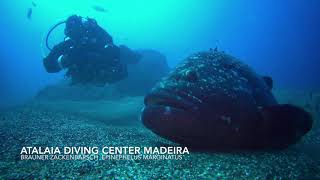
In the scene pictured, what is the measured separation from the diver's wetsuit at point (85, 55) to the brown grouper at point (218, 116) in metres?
5.28

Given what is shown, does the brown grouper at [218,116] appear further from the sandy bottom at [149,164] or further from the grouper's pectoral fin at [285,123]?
the sandy bottom at [149,164]

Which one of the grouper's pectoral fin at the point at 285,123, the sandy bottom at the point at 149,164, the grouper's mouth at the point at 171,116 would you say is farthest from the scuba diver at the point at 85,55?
the grouper's pectoral fin at the point at 285,123

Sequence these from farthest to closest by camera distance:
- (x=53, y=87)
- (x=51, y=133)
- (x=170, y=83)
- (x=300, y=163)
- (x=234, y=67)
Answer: (x=53, y=87) < (x=51, y=133) < (x=234, y=67) < (x=170, y=83) < (x=300, y=163)

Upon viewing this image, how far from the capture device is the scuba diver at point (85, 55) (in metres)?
9.08

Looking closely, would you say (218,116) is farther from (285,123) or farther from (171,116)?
(285,123)

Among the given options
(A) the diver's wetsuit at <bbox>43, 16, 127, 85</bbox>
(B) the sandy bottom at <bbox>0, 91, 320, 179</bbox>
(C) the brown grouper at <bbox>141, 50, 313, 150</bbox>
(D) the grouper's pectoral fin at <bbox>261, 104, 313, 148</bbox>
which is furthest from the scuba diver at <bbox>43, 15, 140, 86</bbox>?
(D) the grouper's pectoral fin at <bbox>261, 104, 313, 148</bbox>

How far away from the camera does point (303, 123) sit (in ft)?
12.7

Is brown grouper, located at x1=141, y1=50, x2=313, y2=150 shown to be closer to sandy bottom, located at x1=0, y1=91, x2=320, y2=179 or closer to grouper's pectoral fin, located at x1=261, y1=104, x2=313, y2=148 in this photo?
grouper's pectoral fin, located at x1=261, y1=104, x2=313, y2=148

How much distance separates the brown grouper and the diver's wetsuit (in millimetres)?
5275

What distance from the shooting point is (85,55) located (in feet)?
29.6

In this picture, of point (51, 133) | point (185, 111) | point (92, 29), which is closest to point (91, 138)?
point (51, 133)

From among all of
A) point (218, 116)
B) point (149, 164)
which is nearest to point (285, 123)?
point (218, 116)

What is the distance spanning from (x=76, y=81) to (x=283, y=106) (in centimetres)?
709

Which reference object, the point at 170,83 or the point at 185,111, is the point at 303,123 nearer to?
the point at 185,111
